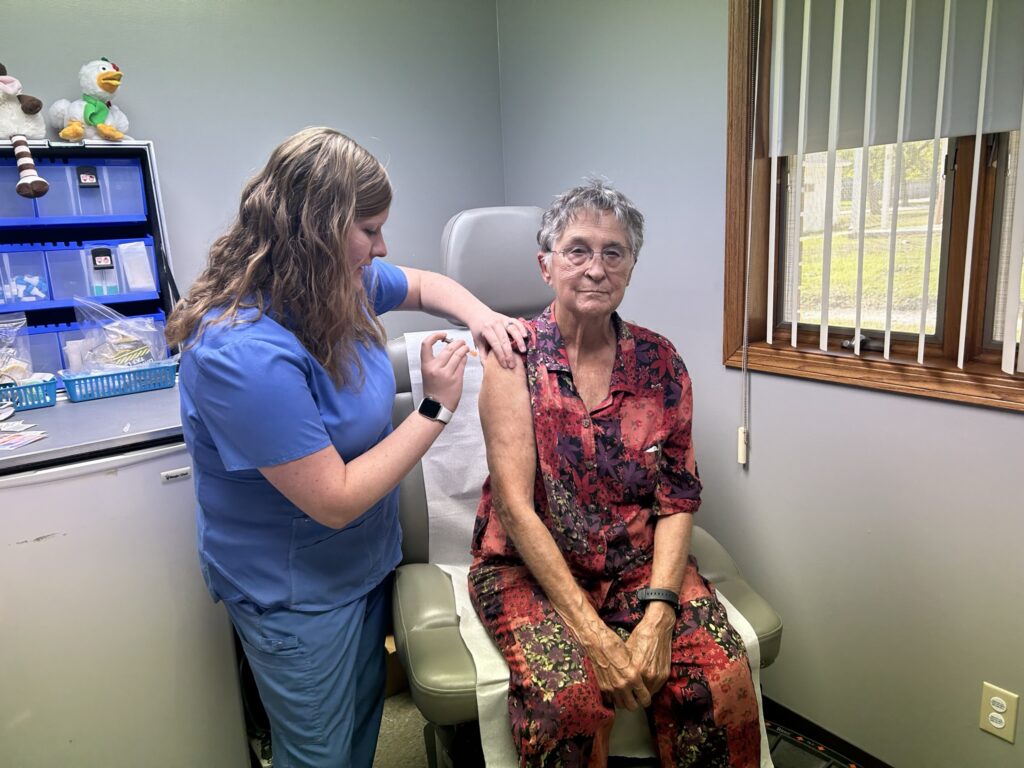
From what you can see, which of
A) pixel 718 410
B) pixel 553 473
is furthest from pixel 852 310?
pixel 553 473

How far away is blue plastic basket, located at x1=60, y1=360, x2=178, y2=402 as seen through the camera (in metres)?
1.71

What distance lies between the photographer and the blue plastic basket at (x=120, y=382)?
171 cm

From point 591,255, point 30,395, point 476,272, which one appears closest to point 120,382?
point 30,395

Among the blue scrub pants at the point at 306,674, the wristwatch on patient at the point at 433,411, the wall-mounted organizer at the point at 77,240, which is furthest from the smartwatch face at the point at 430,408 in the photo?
the wall-mounted organizer at the point at 77,240

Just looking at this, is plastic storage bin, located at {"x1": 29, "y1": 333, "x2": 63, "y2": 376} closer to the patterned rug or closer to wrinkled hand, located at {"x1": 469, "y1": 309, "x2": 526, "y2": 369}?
wrinkled hand, located at {"x1": 469, "y1": 309, "x2": 526, "y2": 369}

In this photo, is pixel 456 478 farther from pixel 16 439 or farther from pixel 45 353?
pixel 45 353

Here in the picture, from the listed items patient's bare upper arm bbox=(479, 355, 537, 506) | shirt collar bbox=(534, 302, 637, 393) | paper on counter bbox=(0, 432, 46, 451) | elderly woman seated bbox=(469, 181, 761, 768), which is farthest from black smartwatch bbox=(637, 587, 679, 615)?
paper on counter bbox=(0, 432, 46, 451)

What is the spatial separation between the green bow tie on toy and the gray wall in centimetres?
12

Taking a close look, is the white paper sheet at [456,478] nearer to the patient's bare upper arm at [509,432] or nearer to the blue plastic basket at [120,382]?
the patient's bare upper arm at [509,432]

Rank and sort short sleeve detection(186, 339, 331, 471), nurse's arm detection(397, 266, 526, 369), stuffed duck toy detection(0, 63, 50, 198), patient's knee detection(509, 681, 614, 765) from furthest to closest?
stuffed duck toy detection(0, 63, 50, 198), nurse's arm detection(397, 266, 526, 369), patient's knee detection(509, 681, 614, 765), short sleeve detection(186, 339, 331, 471)

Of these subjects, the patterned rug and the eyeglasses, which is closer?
the eyeglasses

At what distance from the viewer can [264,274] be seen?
43.9 inches

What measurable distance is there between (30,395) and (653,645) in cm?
151

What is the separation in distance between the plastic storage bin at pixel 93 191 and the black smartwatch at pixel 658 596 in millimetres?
1579
